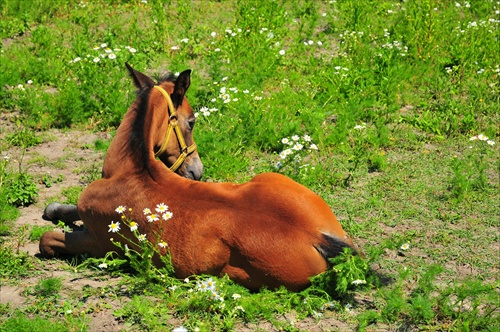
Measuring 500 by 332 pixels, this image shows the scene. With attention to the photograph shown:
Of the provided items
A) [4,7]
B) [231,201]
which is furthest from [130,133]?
[4,7]

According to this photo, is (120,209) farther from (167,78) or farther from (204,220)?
(167,78)

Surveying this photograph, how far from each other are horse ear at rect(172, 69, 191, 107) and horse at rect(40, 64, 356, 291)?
30 centimetres

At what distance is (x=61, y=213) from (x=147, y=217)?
1.53m

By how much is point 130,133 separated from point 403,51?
17.9 feet

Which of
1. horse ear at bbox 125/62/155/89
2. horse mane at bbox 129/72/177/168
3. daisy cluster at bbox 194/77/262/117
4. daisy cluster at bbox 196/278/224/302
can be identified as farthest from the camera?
daisy cluster at bbox 194/77/262/117

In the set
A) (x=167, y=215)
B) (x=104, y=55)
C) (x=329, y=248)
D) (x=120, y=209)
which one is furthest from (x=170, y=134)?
(x=104, y=55)

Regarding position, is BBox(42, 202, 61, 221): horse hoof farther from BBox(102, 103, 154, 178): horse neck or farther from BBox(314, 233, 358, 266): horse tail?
BBox(314, 233, 358, 266): horse tail

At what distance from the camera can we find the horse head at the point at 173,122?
7.09 meters

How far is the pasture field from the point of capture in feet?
18.9

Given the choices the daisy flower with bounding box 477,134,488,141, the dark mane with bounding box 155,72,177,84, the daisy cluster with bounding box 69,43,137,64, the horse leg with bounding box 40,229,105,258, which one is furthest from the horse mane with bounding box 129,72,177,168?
the daisy flower with bounding box 477,134,488,141

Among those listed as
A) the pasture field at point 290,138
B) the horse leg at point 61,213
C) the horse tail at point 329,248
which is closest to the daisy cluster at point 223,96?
the pasture field at point 290,138

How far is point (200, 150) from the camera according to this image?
336 inches

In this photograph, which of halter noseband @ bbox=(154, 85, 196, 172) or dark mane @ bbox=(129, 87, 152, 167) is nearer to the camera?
dark mane @ bbox=(129, 87, 152, 167)

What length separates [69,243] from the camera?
673cm
